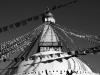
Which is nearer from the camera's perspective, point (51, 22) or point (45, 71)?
point (45, 71)

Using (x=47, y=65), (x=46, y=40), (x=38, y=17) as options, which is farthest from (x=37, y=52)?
(x=38, y=17)

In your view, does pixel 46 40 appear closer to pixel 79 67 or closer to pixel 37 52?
pixel 37 52

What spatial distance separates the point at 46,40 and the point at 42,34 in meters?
0.88

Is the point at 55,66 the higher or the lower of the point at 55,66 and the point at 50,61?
the lower

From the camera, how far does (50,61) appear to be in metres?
34.9

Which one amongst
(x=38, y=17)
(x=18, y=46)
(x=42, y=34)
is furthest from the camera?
(x=42, y=34)

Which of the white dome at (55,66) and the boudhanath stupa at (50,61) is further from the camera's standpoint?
the boudhanath stupa at (50,61)

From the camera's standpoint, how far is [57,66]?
3438 cm

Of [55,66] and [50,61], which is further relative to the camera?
[50,61]

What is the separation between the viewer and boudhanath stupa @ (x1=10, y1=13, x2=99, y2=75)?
34094 millimetres

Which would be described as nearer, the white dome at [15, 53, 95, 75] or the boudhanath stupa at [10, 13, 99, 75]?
the white dome at [15, 53, 95, 75]

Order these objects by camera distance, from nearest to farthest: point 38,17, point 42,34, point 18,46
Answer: point 38,17
point 18,46
point 42,34

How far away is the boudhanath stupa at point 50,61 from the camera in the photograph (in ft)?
112

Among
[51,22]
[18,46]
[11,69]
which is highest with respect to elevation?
[51,22]
